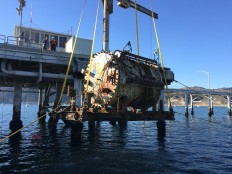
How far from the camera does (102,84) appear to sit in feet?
63.7

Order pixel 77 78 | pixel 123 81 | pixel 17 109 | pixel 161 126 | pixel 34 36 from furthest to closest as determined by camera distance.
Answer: pixel 34 36, pixel 17 109, pixel 77 78, pixel 161 126, pixel 123 81

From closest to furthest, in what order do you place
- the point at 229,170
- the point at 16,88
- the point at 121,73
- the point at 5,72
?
the point at 229,170
the point at 121,73
the point at 5,72
the point at 16,88

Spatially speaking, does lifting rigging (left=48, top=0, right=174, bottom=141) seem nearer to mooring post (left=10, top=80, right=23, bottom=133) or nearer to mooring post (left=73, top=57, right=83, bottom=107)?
mooring post (left=73, top=57, right=83, bottom=107)

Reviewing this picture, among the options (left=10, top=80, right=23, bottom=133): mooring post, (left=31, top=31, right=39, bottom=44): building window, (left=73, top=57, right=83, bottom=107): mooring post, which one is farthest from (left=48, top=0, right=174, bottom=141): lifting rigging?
(left=31, top=31, right=39, bottom=44): building window

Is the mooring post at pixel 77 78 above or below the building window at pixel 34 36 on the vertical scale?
below

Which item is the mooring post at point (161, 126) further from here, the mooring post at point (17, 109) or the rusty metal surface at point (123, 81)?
the mooring post at point (17, 109)

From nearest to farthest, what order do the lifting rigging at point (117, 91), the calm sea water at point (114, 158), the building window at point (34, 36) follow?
the calm sea water at point (114, 158) → the lifting rigging at point (117, 91) → the building window at point (34, 36)

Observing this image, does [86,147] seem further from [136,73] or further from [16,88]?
[16,88]

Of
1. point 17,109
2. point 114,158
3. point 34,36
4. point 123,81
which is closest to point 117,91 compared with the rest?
point 123,81

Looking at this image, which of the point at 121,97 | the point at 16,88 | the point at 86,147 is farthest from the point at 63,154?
the point at 16,88

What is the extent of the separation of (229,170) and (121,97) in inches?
342

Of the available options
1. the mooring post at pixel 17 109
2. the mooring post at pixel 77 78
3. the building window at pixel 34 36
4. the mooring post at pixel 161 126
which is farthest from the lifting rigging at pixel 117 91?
the building window at pixel 34 36

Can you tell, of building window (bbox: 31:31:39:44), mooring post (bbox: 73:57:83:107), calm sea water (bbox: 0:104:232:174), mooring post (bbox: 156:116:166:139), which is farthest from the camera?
building window (bbox: 31:31:39:44)

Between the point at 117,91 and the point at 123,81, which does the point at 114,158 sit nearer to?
the point at 117,91
